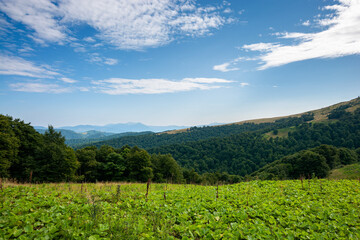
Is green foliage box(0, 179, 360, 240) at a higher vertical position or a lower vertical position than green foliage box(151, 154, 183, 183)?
higher

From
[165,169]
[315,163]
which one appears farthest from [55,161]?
[315,163]

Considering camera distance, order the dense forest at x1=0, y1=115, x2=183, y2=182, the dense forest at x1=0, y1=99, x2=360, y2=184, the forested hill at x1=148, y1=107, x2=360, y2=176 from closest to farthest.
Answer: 1. the dense forest at x1=0, y1=115, x2=183, y2=182
2. the dense forest at x1=0, y1=99, x2=360, y2=184
3. the forested hill at x1=148, y1=107, x2=360, y2=176

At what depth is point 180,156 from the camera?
119m

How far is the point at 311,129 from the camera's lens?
4589 inches

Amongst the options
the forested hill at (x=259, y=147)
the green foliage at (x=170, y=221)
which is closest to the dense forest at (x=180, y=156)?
the forested hill at (x=259, y=147)

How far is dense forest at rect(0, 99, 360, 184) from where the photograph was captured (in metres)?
29.0

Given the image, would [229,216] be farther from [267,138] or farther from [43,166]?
[267,138]

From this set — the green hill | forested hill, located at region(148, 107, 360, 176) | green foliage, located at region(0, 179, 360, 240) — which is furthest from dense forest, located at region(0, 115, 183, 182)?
forested hill, located at region(148, 107, 360, 176)

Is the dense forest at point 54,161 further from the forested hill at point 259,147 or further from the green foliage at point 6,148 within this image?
the forested hill at point 259,147

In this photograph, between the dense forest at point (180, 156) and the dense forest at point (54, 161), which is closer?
the dense forest at point (54, 161)

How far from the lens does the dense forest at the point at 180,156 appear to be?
29047 mm

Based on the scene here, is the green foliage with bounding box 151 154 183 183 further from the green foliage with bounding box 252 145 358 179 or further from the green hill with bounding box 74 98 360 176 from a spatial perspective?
the green hill with bounding box 74 98 360 176

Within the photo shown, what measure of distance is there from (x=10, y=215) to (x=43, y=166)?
30.2 meters


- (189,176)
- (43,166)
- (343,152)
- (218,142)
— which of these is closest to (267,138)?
(218,142)
